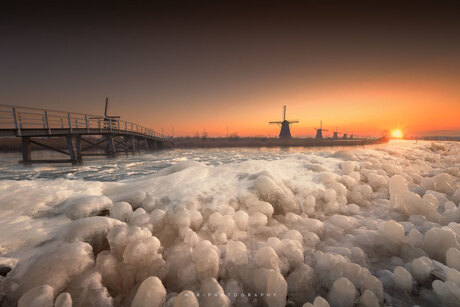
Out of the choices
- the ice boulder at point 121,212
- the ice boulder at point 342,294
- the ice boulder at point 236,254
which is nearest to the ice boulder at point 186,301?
the ice boulder at point 236,254

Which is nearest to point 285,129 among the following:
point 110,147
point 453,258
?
point 110,147

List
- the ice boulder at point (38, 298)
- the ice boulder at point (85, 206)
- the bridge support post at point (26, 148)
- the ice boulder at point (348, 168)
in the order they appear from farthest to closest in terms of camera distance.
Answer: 1. the bridge support post at point (26, 148)
2. the ice boulder at point (348, 168)
3. the ice boulder at point (85, 206)
4. the ice boulder at point (38, 298)

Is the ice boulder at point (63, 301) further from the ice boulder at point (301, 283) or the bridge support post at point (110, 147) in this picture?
the bridge support post at point (110, 147)

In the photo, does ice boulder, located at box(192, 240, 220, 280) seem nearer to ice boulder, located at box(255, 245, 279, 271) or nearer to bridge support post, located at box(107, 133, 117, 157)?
ice boulder, located at box(255, 245, 279, 271)

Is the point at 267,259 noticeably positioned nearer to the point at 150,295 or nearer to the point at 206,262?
the point at 206,262

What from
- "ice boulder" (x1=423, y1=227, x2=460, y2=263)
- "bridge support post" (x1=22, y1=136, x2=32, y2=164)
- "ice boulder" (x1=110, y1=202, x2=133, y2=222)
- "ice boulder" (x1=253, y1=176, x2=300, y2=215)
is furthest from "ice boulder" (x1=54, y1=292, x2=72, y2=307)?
"bridge support post" (x1=22, y1=136, x2=32, y2=164)

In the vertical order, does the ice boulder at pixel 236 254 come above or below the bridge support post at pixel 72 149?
below

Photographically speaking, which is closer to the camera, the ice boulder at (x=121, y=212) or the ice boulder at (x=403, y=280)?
the ice boulder at (x=403, y=280)

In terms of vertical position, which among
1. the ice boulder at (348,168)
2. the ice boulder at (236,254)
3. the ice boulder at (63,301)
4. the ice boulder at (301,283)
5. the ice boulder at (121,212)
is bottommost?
the ice boulder at (301,283)
